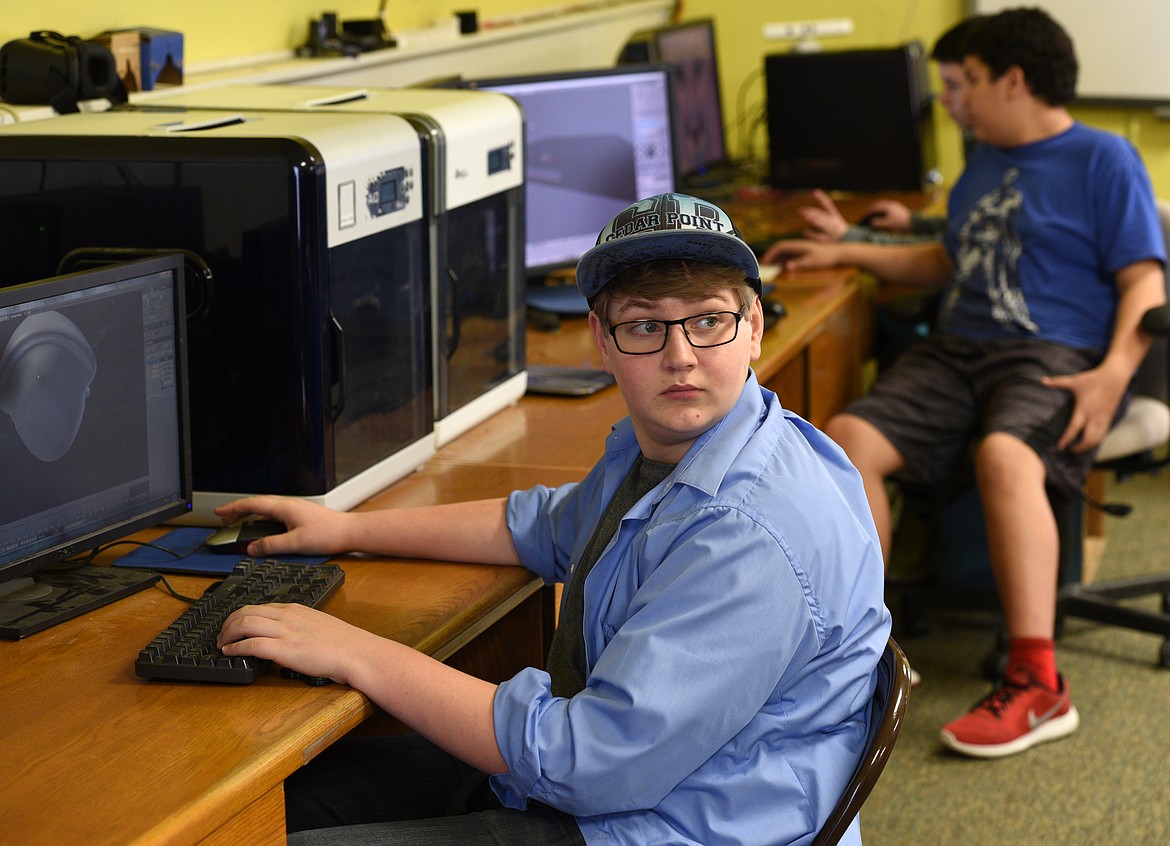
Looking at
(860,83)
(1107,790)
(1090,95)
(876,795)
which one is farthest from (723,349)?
(1090,95)

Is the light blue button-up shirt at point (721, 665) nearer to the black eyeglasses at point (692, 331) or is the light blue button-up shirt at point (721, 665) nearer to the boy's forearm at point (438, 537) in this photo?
the black eyeglasses at point (692, 331)

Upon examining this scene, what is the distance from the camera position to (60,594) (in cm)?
146

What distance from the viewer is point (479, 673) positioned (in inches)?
73.1

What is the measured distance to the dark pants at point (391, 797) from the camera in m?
1.30

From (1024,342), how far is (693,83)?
1433mm

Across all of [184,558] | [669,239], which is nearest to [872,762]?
[669,239]

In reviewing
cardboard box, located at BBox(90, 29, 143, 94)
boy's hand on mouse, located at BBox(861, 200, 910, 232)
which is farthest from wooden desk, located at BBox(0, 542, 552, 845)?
boy's hand on mouse, located at BBox(861, 200, 910, 232)

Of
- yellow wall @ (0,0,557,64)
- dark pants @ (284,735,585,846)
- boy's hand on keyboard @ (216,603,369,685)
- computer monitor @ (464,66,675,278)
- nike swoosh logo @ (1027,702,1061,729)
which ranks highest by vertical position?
yellow wall @ (0,0,557,64)

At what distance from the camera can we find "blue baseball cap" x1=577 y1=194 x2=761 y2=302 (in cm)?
126

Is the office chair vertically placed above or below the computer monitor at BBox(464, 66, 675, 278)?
below

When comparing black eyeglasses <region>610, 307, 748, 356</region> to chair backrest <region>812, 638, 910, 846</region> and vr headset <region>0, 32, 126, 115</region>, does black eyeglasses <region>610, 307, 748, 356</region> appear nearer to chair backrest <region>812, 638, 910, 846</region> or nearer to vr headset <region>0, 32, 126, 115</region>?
chair backrest <region>812, 638, 910, 846</region>

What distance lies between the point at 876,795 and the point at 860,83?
7.12 ft

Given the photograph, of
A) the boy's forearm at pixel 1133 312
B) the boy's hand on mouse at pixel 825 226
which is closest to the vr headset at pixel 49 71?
the boy's hand on mouse at pixel 825 226

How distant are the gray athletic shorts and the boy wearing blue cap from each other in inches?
56.9
